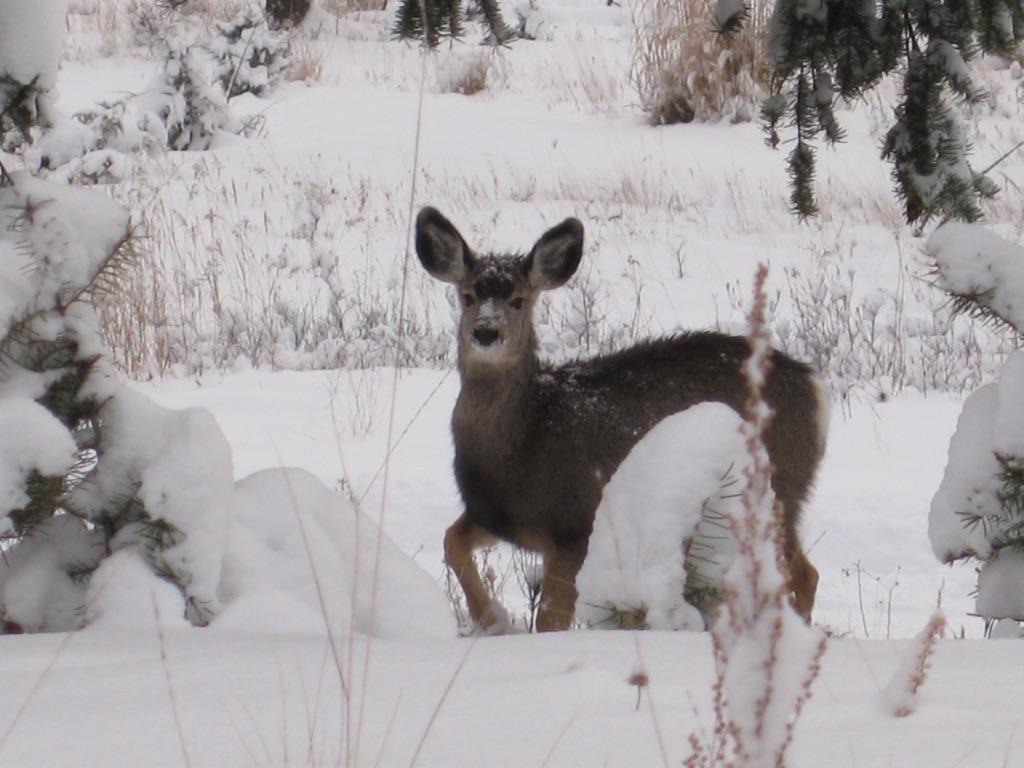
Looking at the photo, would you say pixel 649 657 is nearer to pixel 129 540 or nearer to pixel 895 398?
pixel 129 540

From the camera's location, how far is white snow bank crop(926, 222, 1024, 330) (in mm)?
3639

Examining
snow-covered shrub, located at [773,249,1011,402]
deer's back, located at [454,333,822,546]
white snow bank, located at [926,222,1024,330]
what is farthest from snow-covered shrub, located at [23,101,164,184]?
white snow bank, located at [926,222,1024,330]

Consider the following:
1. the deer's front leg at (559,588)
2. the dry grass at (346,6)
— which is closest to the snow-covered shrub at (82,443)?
the deer's front leg at (559,588)

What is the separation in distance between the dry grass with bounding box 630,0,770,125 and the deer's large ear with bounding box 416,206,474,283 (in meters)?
10.2

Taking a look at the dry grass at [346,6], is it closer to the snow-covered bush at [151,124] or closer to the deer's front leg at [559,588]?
the snow-covered bush at [151,124]

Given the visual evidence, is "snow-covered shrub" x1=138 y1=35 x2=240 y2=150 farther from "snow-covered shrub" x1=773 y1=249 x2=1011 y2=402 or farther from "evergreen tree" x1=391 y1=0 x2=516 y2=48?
"evergreen tree" x1=391 y1=0 x2=516 y2=48

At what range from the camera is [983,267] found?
3.65 meters

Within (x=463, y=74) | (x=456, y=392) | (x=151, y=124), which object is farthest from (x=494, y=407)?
(x=463, y=74)

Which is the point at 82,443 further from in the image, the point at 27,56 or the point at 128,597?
the point at 27,56

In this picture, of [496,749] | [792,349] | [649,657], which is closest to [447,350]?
A: [792,349]

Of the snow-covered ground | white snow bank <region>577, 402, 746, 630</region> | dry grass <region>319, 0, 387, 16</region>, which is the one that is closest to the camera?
the snow-covered ground

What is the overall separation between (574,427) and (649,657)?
2.48 m

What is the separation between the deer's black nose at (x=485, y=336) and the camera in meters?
5.14

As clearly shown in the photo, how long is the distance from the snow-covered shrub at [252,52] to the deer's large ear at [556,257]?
12.2 metres
